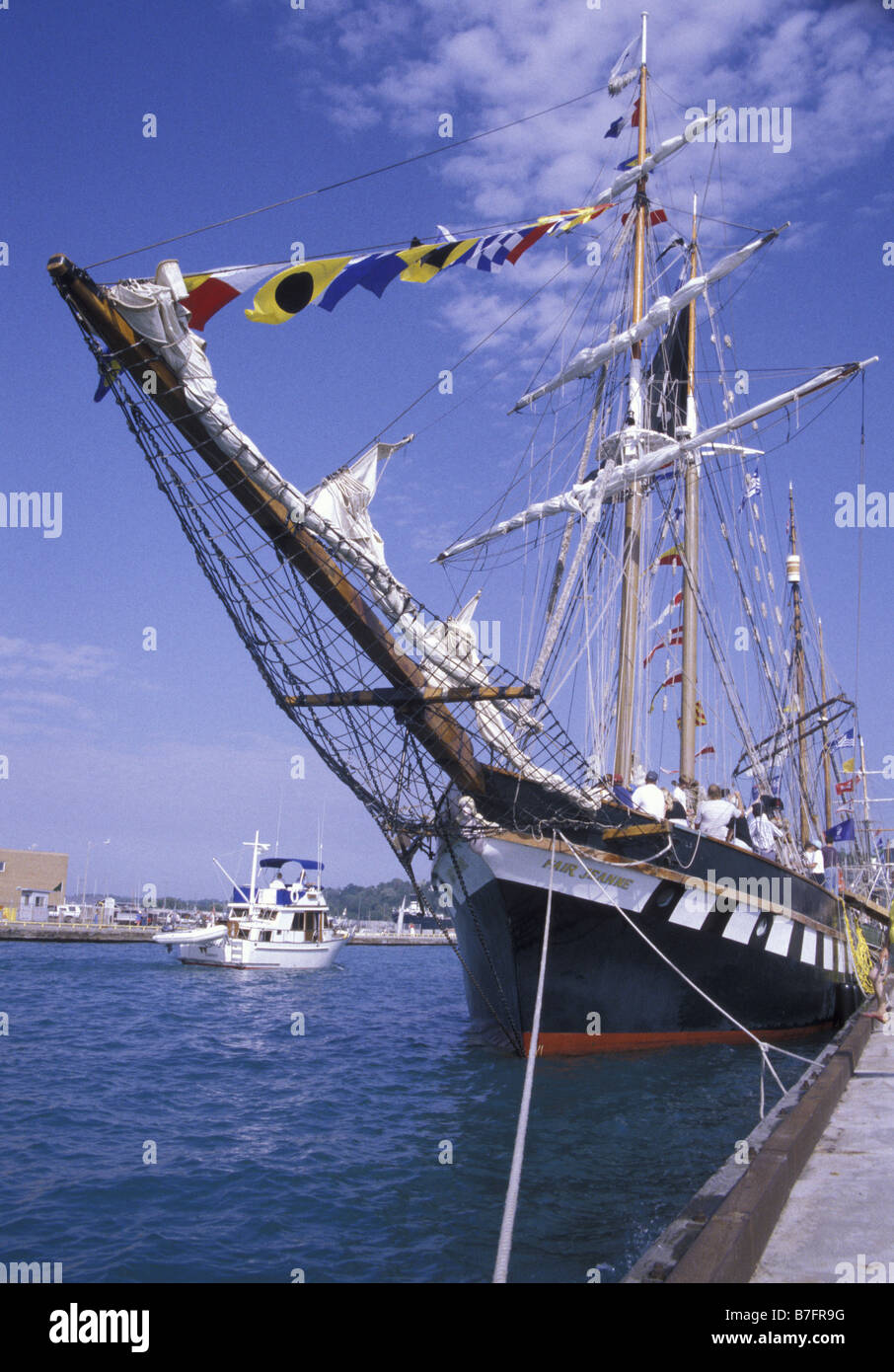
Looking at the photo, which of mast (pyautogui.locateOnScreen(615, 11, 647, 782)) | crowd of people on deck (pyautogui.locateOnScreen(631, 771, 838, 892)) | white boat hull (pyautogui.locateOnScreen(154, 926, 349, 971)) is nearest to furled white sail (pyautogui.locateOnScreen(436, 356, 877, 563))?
mast (pyautogui.locateOnScreen(615, 11, 647, 782))

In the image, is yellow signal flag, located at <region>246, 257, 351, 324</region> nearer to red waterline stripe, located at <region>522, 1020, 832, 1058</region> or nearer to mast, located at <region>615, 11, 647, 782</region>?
red waterline stripe, located at <region>522, 1020, 832, 1058</region>

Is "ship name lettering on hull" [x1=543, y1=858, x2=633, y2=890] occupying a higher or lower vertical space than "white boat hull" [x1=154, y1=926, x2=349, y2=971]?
higher

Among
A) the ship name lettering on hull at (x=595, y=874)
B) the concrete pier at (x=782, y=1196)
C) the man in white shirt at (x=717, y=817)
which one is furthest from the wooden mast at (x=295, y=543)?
the concrete pier at (x=782, y=1196)

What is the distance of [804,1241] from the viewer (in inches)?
171

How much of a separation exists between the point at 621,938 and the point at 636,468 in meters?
9.33

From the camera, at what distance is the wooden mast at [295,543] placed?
7828 mm

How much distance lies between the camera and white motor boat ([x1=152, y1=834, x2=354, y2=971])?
39562 mm

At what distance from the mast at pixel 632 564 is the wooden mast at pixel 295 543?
17.9 ft

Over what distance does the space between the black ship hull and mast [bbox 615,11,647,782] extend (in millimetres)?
3327

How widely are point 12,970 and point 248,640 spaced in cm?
2823

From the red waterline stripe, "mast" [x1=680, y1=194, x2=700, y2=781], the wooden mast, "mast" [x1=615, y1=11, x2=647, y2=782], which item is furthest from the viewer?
"mast" [x1=680, y1=194, x2=700, y2=781]
